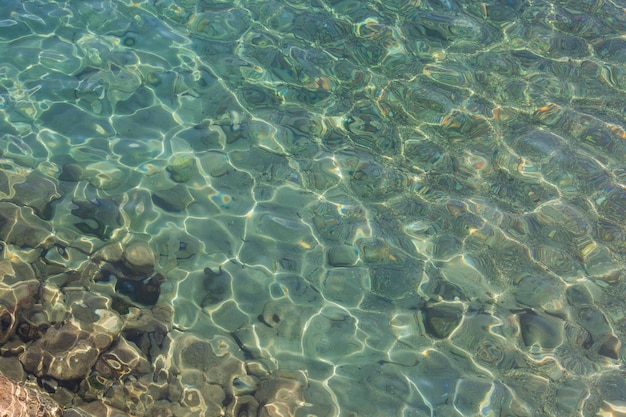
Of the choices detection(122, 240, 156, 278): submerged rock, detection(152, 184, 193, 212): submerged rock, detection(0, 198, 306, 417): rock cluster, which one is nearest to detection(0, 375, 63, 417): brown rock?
detection(0, 198, 306, 417): rock cluster

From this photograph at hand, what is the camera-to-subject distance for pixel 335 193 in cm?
549

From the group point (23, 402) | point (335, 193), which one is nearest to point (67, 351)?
point (23, 402)

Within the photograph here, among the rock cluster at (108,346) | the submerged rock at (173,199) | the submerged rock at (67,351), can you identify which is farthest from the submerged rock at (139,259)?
the submerged rock at (67,351)

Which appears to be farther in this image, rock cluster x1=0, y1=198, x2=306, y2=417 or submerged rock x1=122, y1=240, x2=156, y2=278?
submerged rock x1=122, y1=240, x2=156, y2=278

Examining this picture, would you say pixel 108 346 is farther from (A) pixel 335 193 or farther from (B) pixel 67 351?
(A) pixel 335 193

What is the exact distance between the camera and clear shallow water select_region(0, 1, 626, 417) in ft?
14.8

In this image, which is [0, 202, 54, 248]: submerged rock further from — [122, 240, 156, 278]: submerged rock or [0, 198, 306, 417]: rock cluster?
[122, 240, 156, 278]: submerged rock

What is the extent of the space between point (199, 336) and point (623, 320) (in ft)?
10.6

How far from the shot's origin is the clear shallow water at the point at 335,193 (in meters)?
4.51

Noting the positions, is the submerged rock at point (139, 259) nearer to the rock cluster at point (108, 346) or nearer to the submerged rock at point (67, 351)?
the rock cluster at point (108, 346)

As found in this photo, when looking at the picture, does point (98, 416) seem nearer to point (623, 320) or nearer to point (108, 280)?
point (108, 280)

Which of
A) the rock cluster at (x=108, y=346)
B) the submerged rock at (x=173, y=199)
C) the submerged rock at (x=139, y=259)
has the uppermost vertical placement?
the submerged rock at (x=173, y=199)

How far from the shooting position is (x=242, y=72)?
253 inches

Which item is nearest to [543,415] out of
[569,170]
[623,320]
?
[623,320]
